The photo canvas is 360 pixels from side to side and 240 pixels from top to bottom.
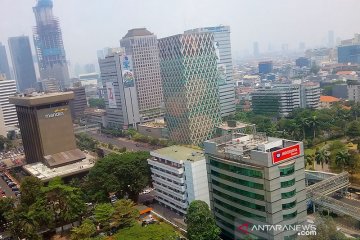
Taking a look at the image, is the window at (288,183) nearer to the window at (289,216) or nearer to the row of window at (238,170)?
the row of window at (238,170)

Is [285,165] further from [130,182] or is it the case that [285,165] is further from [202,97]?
[202,97]

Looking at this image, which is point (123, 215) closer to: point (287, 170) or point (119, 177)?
point (119, 177)

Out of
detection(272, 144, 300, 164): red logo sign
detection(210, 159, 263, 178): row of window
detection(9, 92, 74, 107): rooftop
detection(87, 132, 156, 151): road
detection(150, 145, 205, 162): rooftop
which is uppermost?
detection(9, 92, 74, 107): rooftop

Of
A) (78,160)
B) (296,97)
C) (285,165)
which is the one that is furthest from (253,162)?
(296,97)

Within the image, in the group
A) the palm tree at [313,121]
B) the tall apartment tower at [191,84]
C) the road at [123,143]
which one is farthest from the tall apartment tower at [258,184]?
the road at [123,143]

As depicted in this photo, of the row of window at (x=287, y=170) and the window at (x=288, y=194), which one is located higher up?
the row of window at (x=287, y=170)

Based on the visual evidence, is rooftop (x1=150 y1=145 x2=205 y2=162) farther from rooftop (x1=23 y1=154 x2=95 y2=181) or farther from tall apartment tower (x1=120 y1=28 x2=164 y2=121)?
tall apartment tower (x1=120 y1=28 x2=164 y2=121)

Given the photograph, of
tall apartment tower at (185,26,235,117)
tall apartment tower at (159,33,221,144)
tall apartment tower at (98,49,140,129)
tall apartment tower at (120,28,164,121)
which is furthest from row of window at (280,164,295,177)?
tall apartment tower at (120,28,164,121)
